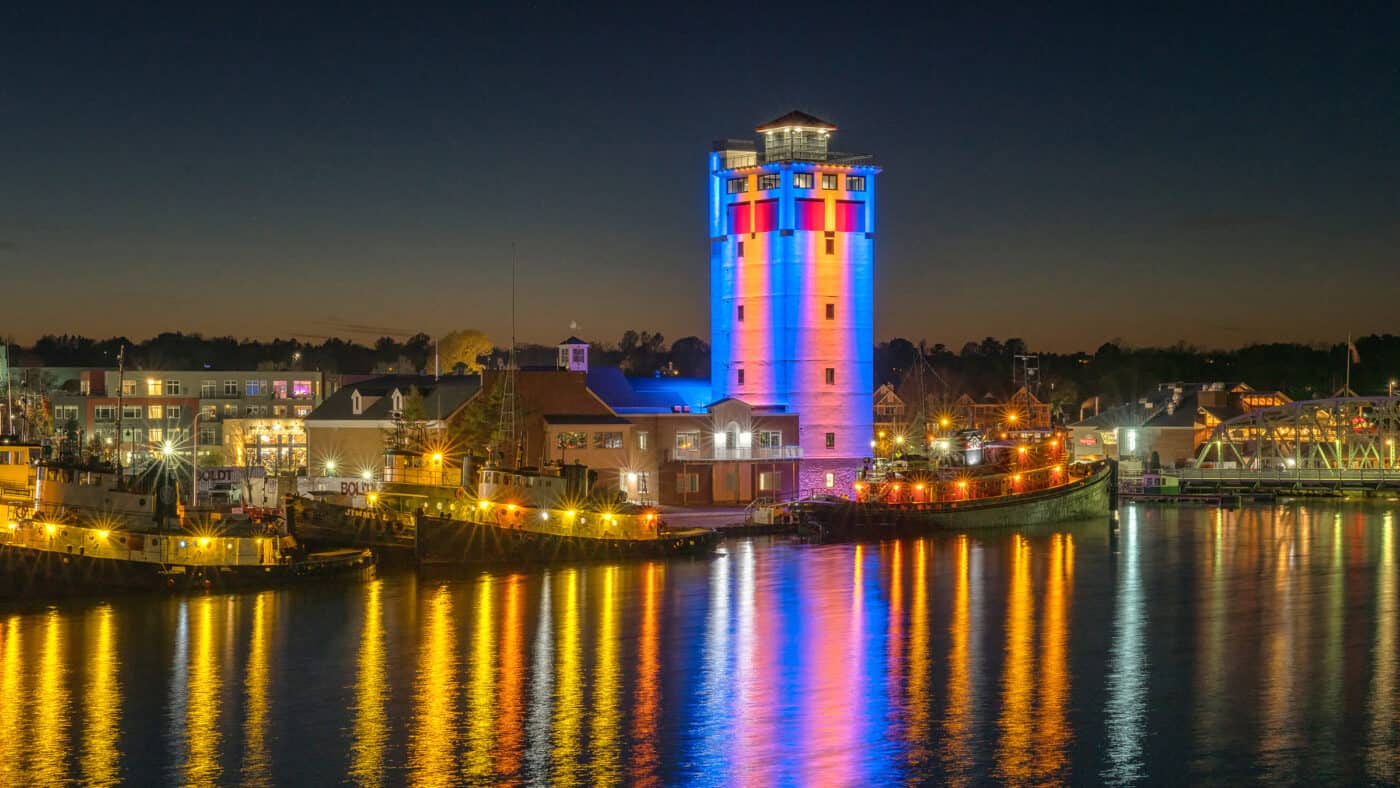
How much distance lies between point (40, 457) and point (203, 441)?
164 feet

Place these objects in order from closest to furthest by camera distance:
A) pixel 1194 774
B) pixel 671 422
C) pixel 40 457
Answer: pixel 1194 774, pixel 40 457, pixel 671 422

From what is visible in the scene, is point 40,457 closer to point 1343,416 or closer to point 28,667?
point 28,667

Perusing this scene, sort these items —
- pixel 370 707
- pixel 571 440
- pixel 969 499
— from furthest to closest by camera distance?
pixel 969 499, pixel 571 440, pixel 370 707

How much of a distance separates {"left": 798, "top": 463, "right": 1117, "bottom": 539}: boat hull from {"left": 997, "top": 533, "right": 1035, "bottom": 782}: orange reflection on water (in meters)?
14.8

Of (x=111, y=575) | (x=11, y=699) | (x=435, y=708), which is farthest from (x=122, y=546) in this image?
(x=435, y=708)

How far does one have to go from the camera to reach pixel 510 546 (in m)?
59.5

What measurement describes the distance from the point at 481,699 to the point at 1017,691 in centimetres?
1205

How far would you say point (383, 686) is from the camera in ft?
125

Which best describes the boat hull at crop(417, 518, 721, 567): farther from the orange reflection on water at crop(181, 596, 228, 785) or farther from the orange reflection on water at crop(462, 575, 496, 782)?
the orange reflection on water at crop(181, 596, 228, 785)

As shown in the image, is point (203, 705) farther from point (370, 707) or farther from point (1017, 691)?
point (1017, 691)

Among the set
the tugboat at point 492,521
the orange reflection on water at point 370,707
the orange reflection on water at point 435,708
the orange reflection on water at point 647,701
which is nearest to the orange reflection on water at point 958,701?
the orange reflection on water at point 647,701

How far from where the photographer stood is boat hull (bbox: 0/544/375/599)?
49.5 meters

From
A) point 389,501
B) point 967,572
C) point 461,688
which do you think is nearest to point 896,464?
point 967,572

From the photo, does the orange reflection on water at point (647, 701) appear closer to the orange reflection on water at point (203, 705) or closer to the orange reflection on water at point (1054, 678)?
the orange reflection on water at point (1054, 678)
